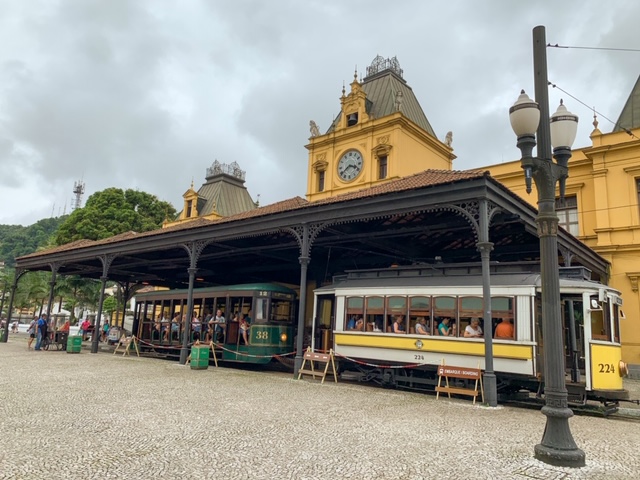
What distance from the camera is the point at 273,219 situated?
14133 mm

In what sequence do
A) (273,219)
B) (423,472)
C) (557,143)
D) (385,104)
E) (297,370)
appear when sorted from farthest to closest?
(385,104) → (273,219) → (297,370) → (557,143) → (423,472)

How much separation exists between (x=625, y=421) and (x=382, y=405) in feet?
14.0

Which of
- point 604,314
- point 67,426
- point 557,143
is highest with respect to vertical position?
point 557,143

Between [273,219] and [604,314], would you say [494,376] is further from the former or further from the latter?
[273,219]

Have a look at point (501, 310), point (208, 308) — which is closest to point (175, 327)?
point (208, 308)

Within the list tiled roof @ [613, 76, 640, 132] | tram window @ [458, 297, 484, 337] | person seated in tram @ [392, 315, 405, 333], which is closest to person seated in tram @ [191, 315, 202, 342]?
person seated in tram @ [392, 315, 405, 333]

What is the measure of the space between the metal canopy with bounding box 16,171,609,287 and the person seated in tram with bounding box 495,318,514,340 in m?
2.17

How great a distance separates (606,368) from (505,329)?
1899 millimetres

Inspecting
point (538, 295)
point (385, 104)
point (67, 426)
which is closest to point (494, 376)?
point (538, 295)

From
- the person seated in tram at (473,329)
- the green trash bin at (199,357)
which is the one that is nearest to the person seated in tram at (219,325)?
the green trash bin at (199,357)

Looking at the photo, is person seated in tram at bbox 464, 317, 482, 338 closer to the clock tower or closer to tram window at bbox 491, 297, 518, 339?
tram window at bbox 491, 297, 518, 339

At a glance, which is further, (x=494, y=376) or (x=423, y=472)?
(x=494, y=376)

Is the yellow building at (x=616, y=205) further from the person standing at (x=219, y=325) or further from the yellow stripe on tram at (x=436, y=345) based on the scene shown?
the person standing at (x=219, y=325)

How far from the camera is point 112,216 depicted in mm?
40656
